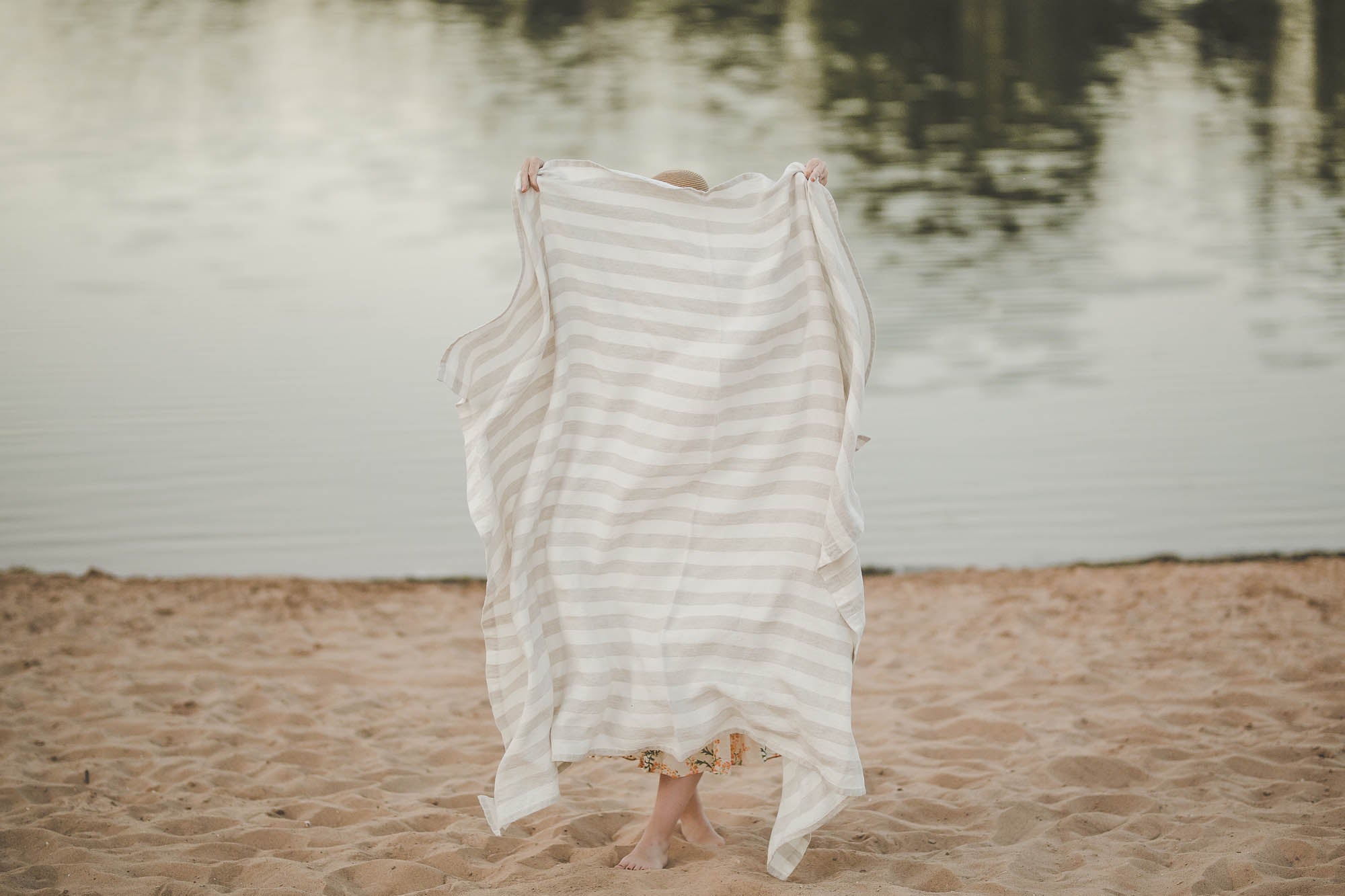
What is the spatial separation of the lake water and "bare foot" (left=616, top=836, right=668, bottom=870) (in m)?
3.47

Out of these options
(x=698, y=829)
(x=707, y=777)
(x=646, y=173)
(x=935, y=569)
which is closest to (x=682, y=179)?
(x=698, y=829)

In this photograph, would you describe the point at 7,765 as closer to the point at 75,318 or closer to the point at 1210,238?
the point at 75,318

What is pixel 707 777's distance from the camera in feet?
13.1

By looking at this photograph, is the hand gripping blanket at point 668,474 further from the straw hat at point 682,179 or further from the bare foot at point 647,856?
the bare foot at point 647,856

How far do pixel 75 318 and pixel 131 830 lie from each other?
19.3 feet

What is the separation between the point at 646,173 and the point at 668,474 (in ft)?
25.0

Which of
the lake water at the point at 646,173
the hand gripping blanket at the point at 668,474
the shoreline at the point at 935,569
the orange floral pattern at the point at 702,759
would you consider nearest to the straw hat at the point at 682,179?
the hand gripping blanket at the point at 668,474

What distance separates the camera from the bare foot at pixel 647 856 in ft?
9.82

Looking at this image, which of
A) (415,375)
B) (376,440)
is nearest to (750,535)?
(376,440)

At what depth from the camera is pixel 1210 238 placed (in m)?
9.96

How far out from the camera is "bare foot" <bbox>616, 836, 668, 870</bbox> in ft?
9.82

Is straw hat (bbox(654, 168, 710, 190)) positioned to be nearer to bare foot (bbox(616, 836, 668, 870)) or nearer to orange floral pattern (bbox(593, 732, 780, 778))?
orange floral pattern (bbox(593, 732, 780, 778))

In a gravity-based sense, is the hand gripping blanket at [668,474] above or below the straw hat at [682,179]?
below

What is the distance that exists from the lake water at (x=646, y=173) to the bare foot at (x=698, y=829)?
3.25 metres
